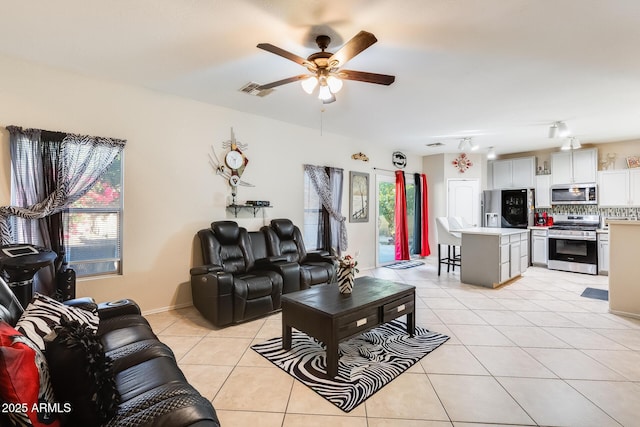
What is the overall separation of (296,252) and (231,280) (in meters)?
1.38

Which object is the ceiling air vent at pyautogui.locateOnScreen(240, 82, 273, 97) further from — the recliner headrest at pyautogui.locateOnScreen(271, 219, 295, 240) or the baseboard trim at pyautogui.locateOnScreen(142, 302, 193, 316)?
the baseboard trim at pyautogui.locateOnScreen(142, 302, 193, 316)

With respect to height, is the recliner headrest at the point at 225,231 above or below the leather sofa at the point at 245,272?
above

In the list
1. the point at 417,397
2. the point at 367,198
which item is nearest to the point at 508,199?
the point at 367,198

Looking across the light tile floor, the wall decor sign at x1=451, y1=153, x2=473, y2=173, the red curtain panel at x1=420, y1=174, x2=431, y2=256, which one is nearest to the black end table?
the light tile floor

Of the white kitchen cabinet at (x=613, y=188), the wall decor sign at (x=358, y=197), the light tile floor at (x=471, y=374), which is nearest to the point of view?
the light tile floor at (x=471, y=374)

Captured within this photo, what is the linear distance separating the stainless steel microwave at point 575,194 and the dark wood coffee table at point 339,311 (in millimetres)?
5584

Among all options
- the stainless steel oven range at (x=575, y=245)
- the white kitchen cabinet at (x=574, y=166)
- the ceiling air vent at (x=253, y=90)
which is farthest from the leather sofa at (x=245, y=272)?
the white kitchen cabinet at (x=574, y=166)

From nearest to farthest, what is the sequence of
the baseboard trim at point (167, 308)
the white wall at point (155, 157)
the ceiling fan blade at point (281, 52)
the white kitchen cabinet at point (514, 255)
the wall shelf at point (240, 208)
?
the ceiling fan blade at point (281, 52) < the white wall at point (155, 157) < the baseboard trim at point (167, 308) < the wall shelf at point (240, 208) < the white kitchen cabinet at point (514, 255)

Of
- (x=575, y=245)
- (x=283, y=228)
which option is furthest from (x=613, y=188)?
(x=283, y=228)

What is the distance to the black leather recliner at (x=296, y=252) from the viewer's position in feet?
13.3

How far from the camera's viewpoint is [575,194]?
6.18 meters

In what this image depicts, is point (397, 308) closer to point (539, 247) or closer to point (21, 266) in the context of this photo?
point (21, 266)

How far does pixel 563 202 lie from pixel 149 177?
25.5ft

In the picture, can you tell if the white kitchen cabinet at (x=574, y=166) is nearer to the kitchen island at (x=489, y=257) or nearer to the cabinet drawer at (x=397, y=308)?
the kitchen island at (x=489, y=257)
